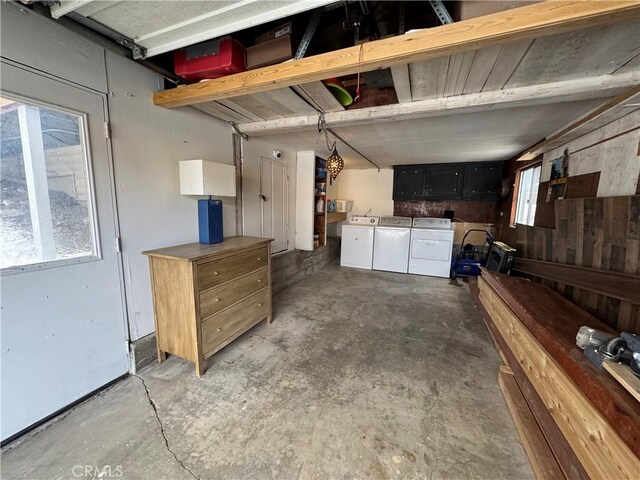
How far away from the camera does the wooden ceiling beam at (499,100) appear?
1466 millimetres

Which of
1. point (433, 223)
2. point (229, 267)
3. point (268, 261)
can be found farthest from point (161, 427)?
point (433, 223)

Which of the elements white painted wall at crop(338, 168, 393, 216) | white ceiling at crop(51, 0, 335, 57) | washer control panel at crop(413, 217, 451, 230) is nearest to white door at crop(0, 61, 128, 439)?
white ceiling at crop(51, 0, 335, 57)

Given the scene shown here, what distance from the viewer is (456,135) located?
2822 mm

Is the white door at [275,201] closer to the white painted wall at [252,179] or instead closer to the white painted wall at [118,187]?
the white painted wall at [252,179]

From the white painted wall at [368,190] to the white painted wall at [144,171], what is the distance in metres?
3.88

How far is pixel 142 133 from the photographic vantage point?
70.7 inches

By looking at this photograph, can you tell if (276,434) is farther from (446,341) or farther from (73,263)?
(446,341)

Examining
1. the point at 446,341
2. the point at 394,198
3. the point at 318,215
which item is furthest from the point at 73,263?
the point at 394,198

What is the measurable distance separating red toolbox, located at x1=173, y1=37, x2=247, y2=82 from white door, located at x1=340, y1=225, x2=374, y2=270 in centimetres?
367

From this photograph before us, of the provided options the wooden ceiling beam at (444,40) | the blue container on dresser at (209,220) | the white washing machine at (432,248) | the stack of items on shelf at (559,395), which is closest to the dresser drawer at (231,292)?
the blue container on dresser at (209,220)

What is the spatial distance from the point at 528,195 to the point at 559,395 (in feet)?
10.9

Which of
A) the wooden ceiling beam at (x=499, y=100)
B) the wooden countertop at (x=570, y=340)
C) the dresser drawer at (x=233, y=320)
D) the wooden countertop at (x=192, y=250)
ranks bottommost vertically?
the dresser drawer at (x=233, y=320)

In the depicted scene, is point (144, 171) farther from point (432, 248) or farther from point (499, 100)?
point (432, 248)

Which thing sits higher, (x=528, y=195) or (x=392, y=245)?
(x=528, y=195)
